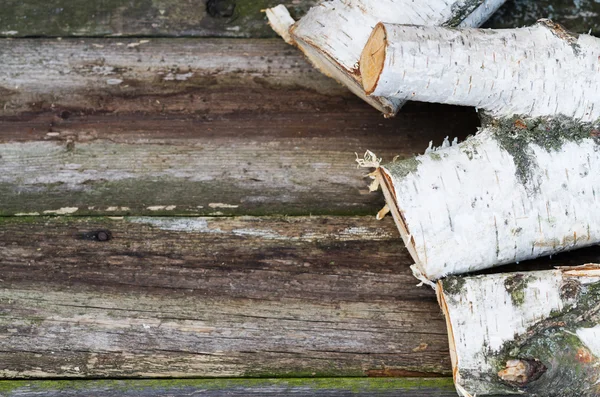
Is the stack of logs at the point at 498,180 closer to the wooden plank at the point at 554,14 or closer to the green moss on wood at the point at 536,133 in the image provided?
the green moss on wood at the point at 536,133

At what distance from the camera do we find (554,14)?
66.2 inches

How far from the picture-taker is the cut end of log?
1282 mm

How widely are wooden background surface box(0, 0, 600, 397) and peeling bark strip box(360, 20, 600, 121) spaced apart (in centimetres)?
26

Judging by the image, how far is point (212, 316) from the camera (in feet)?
5.06

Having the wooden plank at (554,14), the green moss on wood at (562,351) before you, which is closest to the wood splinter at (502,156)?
the green moss on wood at (562,351)

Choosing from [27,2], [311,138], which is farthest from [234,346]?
[27,2]

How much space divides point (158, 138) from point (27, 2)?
52cm

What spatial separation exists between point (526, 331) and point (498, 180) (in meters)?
0.34

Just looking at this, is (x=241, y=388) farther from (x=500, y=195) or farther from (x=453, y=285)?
(x=500, y=195)

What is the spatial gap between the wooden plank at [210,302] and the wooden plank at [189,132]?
7 cm

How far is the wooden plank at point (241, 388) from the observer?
1511 millimetres

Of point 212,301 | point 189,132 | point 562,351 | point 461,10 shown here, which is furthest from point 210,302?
point 461,10

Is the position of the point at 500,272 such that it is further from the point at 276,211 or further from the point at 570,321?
the point at 276,211

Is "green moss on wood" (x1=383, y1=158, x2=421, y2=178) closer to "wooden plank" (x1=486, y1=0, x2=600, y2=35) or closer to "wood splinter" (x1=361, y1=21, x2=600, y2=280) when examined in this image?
"wood splinter" (x1=361, y1=21, x2=600, y2=280)
